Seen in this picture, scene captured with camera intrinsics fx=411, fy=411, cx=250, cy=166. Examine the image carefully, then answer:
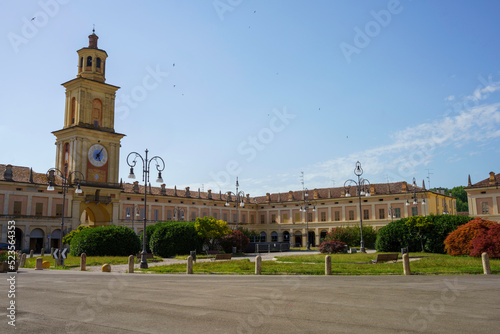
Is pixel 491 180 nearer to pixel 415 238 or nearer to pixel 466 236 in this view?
pixel 415 238

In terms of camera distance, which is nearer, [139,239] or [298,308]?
[298,308]

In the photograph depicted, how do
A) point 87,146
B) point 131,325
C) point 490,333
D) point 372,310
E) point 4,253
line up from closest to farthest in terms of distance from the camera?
point 490,333, point 131,325, point 372,310, point 4,253, point 87,146

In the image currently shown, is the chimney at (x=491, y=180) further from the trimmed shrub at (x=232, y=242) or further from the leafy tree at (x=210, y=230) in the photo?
the leafy tree at (x=210, y=230)

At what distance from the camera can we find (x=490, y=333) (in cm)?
636

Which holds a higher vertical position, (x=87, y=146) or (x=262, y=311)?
(x=87, y=146)

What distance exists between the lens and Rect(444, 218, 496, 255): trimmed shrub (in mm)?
23673

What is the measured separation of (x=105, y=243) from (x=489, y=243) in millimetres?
25847

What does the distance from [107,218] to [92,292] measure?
4726cm

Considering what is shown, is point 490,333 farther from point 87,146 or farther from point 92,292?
point 87,146

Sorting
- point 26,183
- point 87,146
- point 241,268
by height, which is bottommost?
point 241,268

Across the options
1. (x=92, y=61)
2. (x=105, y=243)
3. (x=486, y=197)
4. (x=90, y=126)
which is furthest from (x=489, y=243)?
(x=92, y=61)

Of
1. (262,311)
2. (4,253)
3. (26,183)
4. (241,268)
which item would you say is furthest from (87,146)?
(262,311)

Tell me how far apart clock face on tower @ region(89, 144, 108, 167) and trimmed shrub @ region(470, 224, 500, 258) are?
152ft

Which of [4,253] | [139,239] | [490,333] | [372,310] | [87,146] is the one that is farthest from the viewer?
[87,146]
